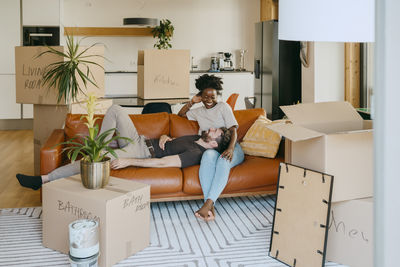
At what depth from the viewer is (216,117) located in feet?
12.0

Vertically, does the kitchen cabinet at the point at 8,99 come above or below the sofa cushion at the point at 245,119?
above

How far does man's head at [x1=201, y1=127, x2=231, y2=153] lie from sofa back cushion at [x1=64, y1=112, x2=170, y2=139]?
0.45 meters

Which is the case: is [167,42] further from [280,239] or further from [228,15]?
[280,239]

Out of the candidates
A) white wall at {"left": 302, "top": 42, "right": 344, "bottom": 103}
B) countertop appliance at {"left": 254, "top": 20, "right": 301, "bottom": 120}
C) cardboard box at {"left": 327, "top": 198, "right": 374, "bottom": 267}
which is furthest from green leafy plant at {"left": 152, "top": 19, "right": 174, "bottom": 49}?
cardboard box at {"left": 327, "top": 198, "right": 374, "bottom": 267}

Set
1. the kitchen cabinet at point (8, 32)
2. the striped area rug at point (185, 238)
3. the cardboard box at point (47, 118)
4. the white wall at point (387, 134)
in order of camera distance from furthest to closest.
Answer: the kitchen cabinet at point (8, 32) < the cardboard box at point (47, 118) < the striped area rug at point (185, 238) < the white wall at point (387, 134)

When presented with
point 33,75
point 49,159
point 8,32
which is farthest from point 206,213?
point 8,32

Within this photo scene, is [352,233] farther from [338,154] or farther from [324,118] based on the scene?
[324,118]

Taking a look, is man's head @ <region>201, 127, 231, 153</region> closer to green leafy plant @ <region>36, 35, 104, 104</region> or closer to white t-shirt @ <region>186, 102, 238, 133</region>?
white t-shirt @ <region>186, 102, 238, 133</region>

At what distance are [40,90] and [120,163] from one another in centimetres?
124

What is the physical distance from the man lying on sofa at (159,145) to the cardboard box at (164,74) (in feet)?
2.85

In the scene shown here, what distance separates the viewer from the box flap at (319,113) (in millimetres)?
2573

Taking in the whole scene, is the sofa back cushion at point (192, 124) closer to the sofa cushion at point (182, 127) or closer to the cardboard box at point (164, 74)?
the sofa cushion at point (182, 127)

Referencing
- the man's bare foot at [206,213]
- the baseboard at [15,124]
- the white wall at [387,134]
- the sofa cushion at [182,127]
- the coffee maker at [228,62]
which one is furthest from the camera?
the coffee maker at [228,62]

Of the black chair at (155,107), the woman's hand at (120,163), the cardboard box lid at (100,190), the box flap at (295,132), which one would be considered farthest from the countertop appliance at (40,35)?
the box flap at (295,132)
